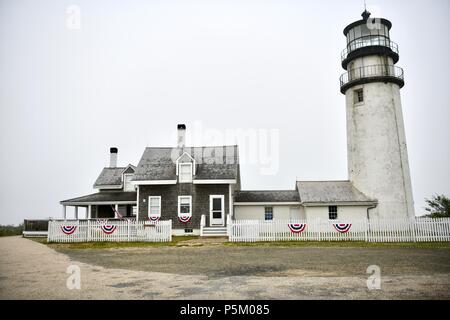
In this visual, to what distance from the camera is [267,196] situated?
91.7 feet

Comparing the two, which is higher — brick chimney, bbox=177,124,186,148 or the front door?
brick chimney, bbox=177,124,186,148

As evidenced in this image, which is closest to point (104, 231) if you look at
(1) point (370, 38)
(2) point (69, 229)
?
(2) point (69, 229)

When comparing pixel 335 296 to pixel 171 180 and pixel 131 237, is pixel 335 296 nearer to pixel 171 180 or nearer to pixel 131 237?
pixel 131 237

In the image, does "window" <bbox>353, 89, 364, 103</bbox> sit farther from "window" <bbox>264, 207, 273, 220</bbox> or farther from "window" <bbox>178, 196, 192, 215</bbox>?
"window" <bbox>178, 196, 192, 215</bbox>

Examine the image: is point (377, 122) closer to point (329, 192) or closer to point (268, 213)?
point (329, 192)

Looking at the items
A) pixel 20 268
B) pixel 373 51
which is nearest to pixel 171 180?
pixel 20 268

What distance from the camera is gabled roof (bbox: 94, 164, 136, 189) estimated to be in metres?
30.1

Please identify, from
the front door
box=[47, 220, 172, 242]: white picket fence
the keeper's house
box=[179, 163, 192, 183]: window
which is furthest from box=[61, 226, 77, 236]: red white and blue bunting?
the front door

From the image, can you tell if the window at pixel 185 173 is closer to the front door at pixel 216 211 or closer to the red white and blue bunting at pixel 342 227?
the front door at pixel 216 211

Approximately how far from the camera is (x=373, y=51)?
25859mm

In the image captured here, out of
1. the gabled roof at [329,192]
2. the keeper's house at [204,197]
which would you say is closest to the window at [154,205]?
the keeper's house at [204,197]

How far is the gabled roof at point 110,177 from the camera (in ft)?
98.7

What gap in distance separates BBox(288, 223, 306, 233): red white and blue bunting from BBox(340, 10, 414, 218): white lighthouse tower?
843cm

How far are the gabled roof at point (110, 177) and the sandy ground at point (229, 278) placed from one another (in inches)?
713
